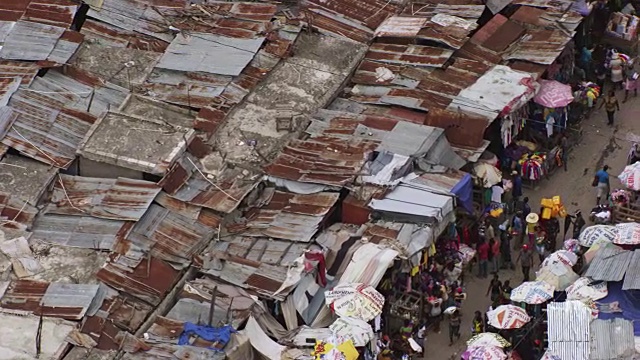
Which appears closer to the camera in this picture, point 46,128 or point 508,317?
point 508,317

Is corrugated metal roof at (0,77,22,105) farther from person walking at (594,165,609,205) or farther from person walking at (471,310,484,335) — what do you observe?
person walking at (594,165,609,205)

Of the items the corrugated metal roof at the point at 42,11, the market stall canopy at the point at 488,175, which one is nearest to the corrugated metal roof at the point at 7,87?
the corrugated metal roof at the point at 42,11

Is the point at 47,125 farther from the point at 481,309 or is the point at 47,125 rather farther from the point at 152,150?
the point at 481,309

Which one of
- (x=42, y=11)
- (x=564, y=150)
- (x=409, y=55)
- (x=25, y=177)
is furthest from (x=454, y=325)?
(x=42, y=11)

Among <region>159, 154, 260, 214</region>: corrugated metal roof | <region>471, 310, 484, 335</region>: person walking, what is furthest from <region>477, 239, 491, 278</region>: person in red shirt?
<region>159, 154, 260, 214</region>: corrugated metal roof

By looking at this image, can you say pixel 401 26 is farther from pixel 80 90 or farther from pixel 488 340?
pixel 488 340

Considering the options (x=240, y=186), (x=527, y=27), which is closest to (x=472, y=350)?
(x=240, y=186)
